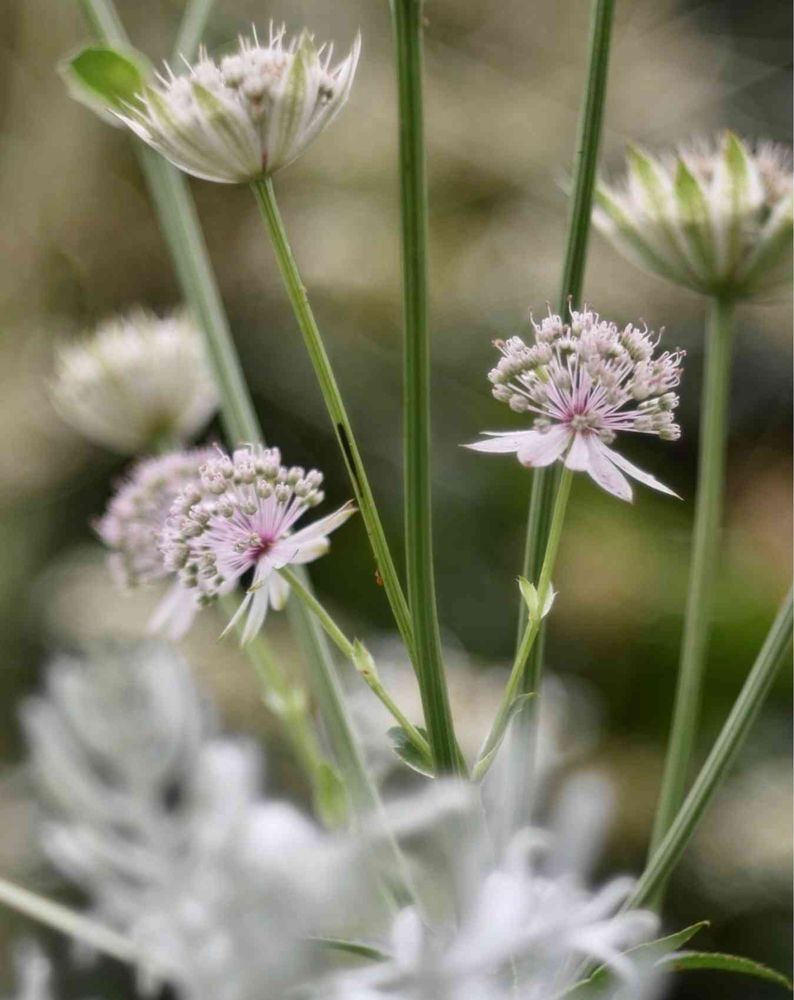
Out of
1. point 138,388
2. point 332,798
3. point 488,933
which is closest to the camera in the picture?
point 488,933

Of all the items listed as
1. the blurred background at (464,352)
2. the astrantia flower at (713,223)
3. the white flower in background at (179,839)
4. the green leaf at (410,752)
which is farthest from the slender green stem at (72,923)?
the blurred background at (464,352)

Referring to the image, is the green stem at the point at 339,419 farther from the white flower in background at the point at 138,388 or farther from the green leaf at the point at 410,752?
the white flower in background at the point at 138,388

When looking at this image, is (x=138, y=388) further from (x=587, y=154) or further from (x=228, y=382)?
(x=587, y=154)

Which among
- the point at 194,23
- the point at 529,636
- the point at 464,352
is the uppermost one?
the point at 464,352

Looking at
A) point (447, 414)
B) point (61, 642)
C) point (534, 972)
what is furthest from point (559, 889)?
point (447, 414)

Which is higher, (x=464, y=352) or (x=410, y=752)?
(x=464, y=352)

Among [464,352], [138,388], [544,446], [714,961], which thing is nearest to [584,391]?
[544,446]

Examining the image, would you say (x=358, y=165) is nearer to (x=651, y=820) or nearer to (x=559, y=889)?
(x=651, y=820)

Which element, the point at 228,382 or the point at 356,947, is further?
the point at 228,382
